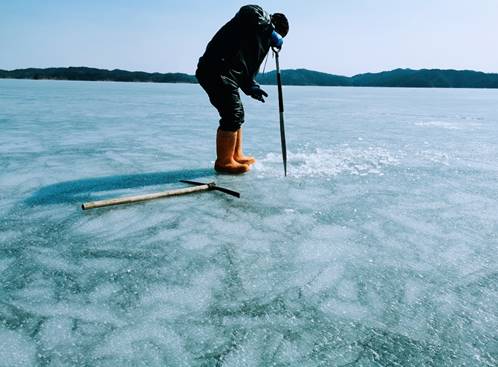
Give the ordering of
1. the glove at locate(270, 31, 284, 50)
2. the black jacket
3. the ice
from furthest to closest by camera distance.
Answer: the glove at locate(270, 31, 284, 50)
the black jacket
the ice

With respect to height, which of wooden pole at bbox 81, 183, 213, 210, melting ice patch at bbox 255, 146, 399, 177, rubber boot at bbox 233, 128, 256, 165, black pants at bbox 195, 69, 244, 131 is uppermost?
black pants at bbox 195, 69, 244, 131

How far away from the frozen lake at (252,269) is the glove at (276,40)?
1.41 m

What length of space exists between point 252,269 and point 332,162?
3220 millimetres

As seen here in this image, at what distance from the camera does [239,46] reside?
13.4 ft

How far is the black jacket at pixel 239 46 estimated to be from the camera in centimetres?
396

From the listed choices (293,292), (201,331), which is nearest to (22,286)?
(201,331)

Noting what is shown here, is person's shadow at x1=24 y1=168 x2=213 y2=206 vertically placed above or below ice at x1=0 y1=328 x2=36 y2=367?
above

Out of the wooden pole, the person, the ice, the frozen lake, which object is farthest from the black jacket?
the ice

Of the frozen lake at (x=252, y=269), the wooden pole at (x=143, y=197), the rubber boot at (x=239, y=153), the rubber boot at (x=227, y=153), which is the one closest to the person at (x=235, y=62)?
the rubber boot at (x=227, y=153)

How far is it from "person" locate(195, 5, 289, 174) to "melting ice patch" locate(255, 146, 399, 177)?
2.01ft

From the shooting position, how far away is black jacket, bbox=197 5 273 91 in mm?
3957

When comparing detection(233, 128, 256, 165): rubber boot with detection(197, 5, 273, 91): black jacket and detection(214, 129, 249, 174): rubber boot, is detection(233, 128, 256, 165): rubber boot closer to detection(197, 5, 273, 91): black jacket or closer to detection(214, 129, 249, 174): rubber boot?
detection(214, 129, 249, 174): rubber boot

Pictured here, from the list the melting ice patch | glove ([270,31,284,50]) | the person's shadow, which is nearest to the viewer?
the person's shadow

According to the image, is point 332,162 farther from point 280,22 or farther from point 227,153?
point 280,22
